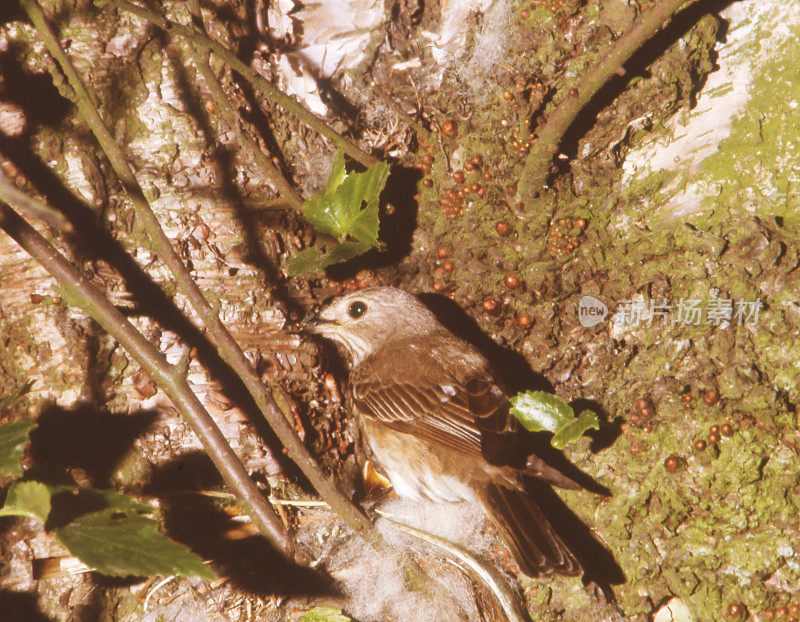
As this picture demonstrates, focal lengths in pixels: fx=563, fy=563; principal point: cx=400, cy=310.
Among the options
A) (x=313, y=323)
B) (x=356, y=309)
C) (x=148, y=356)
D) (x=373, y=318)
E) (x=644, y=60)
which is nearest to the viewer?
(x=148, y=356)

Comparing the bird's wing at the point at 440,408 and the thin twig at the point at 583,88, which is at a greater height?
the thin twig at the point at 583,88

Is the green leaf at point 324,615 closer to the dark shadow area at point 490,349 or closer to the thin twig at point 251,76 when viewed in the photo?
the dark shadow area at point 490,349

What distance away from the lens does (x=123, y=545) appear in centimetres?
188

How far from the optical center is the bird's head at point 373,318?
372 cm

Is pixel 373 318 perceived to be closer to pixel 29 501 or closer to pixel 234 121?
pixel 234 121

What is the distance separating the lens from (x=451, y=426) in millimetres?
3658

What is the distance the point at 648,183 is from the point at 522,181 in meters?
0.75

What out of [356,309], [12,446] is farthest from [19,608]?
[356,309]

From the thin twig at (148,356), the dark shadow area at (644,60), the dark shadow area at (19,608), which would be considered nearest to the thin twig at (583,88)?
the dark shadow area at (644,60)

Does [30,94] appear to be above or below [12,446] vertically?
above

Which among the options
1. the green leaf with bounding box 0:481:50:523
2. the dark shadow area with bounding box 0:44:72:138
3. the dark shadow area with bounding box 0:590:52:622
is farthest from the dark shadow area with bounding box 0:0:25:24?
the dark shadow area with bounding box 0:590:52:622

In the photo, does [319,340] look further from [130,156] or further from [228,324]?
[130,156]

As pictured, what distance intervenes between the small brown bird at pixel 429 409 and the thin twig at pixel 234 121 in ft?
2.70

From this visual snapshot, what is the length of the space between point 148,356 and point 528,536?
6.97 feet
